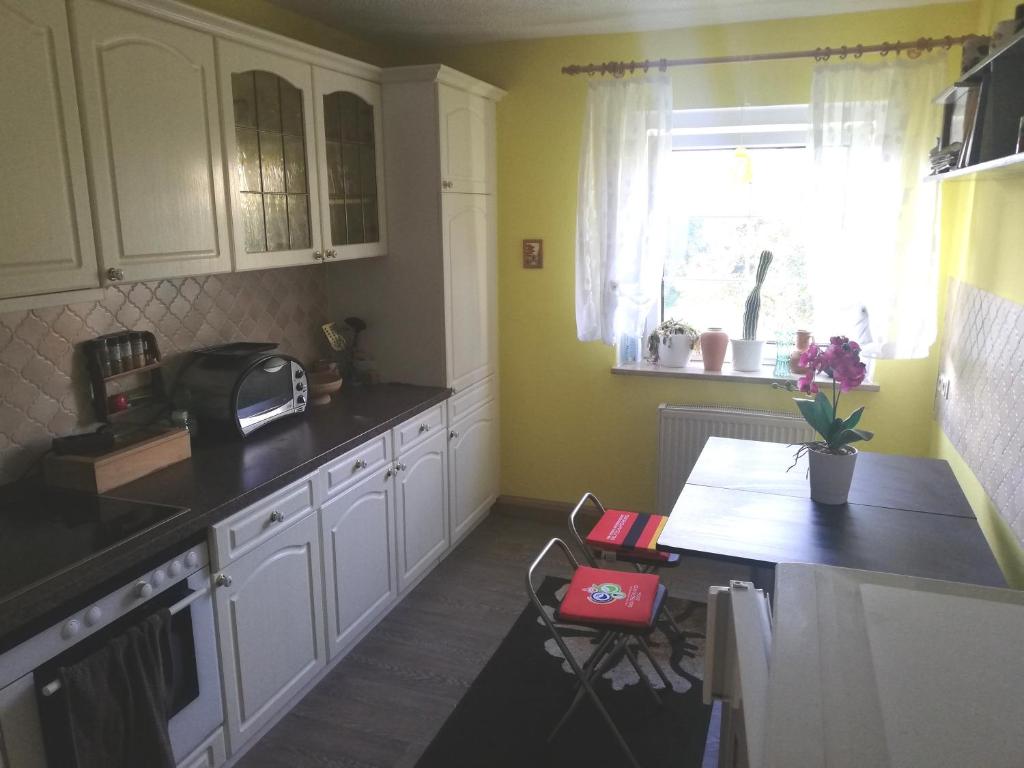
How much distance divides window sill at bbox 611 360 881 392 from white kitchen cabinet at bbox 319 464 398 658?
56.9 inches

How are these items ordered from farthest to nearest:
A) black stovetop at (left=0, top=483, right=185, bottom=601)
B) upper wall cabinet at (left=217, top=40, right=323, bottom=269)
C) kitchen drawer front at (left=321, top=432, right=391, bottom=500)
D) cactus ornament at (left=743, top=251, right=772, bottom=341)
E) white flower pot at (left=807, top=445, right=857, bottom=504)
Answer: cactus ornament at (left=743, top=251, right=772, bottom=341)
kitchen drawer front at (left=321, top=432, right=391, bottom=500)
upper wall cabinet at (left=217, top=40, right=323, bottom=269)
white flower pot at (left=807, top=445, right=857, bottom=504)
black stovetop at (left=0, top=483, right=185, bottom=601)

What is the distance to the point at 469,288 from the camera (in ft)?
11.9

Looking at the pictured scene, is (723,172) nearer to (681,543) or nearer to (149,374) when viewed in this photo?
(681,543)

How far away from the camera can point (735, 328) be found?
3785 millimetres

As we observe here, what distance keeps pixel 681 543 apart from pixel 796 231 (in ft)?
6.90

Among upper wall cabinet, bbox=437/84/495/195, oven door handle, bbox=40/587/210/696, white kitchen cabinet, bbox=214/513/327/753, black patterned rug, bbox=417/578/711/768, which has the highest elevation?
upper wall cabinet, bbox=437/84/495/195

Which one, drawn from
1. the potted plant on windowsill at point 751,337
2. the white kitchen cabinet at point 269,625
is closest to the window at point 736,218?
the potted plant on windowsill at point 751,337

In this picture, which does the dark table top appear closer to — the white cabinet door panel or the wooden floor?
the wooden floor

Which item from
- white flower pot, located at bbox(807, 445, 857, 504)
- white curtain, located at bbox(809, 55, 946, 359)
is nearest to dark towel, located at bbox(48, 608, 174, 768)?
white flower pot, located at bbox(807, 445, 857, 504)

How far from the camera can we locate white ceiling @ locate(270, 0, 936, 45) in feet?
10.0

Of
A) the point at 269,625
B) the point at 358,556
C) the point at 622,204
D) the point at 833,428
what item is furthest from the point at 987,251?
the point at 269,625

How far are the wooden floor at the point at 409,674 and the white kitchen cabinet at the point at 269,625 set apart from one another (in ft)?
0.41

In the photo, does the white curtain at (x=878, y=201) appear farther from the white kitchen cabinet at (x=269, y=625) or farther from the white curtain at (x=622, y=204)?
the white kitchen cabinet at (x=269, y=625)

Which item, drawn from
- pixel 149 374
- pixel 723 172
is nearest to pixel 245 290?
pixel 149 374
